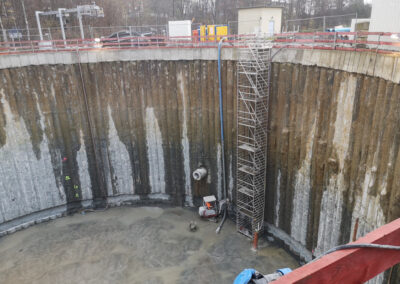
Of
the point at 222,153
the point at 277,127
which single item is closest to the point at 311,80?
the point at 277,127

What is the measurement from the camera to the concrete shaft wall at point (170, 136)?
12219 millimetres

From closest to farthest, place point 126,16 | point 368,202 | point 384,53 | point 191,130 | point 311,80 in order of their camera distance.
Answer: point 384,53 → point 368,202 → point 311,80 → point 191,130 → point 126,16

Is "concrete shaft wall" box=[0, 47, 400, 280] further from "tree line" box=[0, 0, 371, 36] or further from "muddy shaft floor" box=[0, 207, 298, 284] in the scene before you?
"tree line" box=[0, 0, 371, 36]

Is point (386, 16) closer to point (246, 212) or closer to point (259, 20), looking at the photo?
point (259, 20)

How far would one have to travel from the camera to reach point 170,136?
62.7ft

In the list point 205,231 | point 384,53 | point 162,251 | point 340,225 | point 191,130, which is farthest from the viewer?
point 191,130

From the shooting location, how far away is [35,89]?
58.0 feet

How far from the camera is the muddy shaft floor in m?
14.3

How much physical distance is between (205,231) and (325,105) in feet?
29.8

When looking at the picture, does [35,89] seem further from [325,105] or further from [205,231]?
[325,105]

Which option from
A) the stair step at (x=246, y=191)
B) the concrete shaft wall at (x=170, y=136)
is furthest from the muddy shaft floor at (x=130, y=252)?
the stair step at (x=246, y=191)

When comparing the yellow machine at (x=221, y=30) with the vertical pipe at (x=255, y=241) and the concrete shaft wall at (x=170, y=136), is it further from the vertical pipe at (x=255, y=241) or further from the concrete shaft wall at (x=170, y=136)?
the vertical pipe at (x=255, y=241)

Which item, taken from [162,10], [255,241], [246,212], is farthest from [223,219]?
[162,10]

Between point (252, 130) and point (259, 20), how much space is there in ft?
29.4
